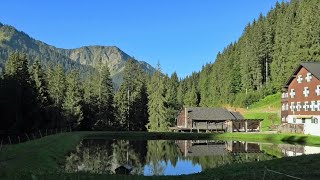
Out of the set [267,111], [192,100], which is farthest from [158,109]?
[192,100]

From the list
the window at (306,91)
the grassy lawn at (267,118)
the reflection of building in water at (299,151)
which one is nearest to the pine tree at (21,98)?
the grassy lawn at (267,118)

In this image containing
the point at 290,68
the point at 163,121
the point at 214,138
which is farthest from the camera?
the point at 290,68

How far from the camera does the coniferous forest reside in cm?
8400

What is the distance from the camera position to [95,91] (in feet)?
366

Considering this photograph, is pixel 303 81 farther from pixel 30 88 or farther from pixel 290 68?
pixel 30 88

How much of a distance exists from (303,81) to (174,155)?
41.6 metres

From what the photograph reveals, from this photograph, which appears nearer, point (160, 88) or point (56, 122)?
point (56, 122)

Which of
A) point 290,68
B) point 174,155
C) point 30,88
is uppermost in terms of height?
point 290,68

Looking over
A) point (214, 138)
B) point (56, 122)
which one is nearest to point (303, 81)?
point (214, 138)

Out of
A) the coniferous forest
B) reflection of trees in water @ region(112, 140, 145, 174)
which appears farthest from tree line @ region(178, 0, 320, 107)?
reflection of trees in water @ region(112, 140, 145, 174)

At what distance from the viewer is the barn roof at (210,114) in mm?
97062

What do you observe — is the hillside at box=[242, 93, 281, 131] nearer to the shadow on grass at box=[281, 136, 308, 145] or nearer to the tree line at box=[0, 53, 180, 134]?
the tree line at box=[0, 53, 180, 134]

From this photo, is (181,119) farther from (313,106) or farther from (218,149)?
(218,149)

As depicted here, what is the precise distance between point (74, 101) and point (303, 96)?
51200mm
